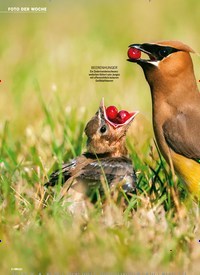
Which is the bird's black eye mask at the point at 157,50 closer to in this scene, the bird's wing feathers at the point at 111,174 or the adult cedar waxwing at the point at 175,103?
the adult cedar waxwing at the point at 175,103

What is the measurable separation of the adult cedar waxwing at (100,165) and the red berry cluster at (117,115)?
0.06ft

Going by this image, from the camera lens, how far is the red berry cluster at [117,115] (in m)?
5.86

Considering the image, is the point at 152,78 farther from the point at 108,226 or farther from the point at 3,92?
the point at 3,92

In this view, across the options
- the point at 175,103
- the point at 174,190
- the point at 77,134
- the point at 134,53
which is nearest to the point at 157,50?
the point at 134,53

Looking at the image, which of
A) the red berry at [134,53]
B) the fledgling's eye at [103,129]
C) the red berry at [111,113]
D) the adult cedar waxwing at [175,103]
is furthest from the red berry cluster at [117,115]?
the red berry at [134,53]

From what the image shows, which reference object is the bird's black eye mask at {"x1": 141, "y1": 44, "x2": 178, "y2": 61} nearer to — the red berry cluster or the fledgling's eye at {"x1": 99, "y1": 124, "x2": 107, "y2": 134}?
the red berry cluster

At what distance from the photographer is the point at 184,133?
5.66 metres

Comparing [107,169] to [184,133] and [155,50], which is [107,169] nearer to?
[184,133]

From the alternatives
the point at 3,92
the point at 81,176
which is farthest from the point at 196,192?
the point at 3,92

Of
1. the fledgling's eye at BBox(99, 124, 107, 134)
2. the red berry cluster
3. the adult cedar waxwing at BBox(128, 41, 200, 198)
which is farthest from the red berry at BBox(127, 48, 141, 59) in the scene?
the fledgling's eye at BBox(99, 124, 107, 134)

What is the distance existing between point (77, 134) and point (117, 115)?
1.14 metres

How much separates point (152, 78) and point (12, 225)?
164 cm

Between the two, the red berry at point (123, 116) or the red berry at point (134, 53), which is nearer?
the red berry at point (134, 53)

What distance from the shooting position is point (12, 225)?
4855mm
